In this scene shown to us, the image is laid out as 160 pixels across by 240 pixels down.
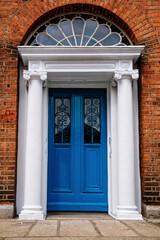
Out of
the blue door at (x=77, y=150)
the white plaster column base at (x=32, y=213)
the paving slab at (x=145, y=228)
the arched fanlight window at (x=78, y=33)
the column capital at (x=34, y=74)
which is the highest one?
the arched fanlight window at (x=78, y=33)

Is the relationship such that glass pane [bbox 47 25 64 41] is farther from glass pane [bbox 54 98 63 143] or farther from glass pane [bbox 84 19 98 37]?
glass pane [bbox 54 98 63 143]

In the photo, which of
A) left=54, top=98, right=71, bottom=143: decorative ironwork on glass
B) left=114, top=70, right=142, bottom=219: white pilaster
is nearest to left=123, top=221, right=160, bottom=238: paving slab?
left=114, top=70, right=142, bottom=219: white pilaster

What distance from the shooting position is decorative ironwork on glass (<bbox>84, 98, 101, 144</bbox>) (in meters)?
5.86

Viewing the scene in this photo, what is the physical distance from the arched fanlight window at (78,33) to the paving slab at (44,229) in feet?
10.7

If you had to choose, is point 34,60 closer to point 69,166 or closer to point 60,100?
point 60,100

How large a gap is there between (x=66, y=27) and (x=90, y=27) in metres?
0.47

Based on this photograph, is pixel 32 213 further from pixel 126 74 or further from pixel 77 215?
pixel 126 74

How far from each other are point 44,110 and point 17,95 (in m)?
0.57

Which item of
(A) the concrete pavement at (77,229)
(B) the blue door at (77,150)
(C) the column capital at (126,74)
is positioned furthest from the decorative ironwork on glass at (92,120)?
(A) the concrete pavement at (77,229)

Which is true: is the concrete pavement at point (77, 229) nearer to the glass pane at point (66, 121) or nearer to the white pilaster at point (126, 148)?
the white pilaster at point (126, 148)

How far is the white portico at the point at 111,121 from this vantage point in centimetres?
509

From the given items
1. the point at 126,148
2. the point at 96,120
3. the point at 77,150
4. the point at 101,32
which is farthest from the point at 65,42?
the point at 126,148

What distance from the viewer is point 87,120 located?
5.91m

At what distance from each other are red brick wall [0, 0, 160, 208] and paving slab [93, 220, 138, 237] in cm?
93
